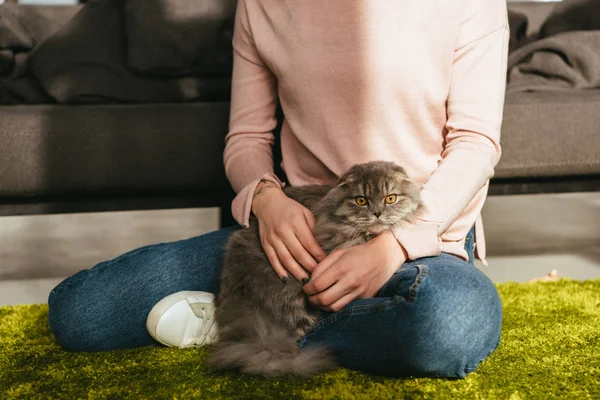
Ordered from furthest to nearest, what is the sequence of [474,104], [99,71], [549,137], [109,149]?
1. [99,71]
2. [549,137]
3. [109,149]
4. [474,104]

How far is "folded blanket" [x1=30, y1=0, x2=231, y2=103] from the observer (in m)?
2.37

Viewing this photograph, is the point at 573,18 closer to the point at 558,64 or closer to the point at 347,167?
the point at 558,64

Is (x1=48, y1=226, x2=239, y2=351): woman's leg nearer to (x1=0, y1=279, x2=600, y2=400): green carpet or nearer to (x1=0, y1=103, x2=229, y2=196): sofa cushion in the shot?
(x1=0, y1=279, x2=600, y2=400): green carpet

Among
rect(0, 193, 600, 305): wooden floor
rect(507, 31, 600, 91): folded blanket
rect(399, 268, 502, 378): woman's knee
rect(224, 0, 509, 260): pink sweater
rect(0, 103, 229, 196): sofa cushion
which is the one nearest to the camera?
rect(399, 268, 502, 378): woman's knee

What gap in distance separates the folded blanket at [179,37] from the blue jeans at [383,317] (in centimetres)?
122

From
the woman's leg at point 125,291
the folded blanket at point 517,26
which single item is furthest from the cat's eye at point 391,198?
the folded blanket at point 517,26

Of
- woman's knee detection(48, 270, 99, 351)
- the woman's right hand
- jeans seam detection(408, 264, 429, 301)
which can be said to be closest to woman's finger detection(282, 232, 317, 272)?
the woman's right hand

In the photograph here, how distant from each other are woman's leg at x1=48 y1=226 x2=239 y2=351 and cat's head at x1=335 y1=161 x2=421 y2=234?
1.35 feet

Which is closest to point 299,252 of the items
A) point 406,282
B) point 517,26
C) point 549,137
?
point 406,282

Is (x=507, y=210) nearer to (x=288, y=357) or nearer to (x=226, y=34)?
(x=226, y=34)

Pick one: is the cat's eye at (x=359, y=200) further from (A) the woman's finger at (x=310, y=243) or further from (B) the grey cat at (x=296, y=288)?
(A) the woman's finger at (x=310, y=243)

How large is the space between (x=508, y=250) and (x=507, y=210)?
100 centimetres

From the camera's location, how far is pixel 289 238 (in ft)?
4.23

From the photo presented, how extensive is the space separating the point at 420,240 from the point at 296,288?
0.28 m
